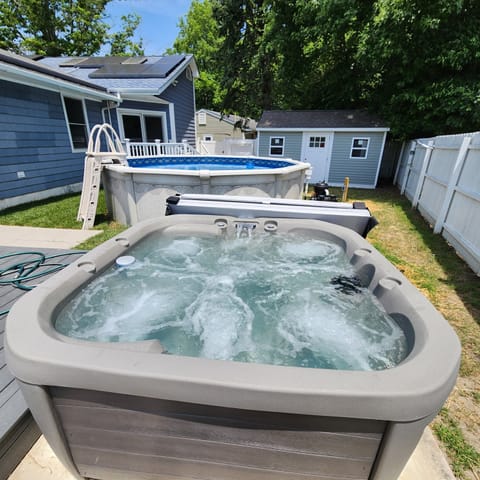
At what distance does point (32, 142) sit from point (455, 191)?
7.78 metres

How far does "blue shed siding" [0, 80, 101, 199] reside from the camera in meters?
5.05

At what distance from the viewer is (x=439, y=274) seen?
329 centimetres

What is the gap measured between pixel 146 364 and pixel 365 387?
79cm

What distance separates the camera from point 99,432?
1102 mm

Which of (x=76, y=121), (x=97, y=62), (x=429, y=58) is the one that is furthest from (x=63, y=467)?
(x=97, y=62)

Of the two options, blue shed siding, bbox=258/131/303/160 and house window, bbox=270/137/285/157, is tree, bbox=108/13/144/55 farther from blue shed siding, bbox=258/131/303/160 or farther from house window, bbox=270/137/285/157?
house window, bbox=270/137/285/157

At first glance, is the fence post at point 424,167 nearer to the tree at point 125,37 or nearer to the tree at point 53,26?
the tree at point 53,26

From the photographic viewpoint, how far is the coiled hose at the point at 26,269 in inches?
94.0

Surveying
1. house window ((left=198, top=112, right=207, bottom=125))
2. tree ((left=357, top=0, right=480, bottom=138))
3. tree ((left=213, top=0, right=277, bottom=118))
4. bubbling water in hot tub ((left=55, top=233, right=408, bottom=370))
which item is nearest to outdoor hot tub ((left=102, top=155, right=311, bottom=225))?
bubbling water in hot tub ((left=55, top=233, right=408, bottom=370))

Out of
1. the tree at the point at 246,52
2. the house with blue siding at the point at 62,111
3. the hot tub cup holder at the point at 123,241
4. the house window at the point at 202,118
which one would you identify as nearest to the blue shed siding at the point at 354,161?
the tree at the point at 246,52

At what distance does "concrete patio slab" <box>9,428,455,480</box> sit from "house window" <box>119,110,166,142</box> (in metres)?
9.70

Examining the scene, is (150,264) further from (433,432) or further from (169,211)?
(433,432)

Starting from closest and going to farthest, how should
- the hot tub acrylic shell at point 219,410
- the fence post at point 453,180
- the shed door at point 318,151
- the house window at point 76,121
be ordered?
the hot tub acrylic shell at point 219,410 → the fence post at point 453,180 → the house window at point 76,121 → the shed door at point 318,151

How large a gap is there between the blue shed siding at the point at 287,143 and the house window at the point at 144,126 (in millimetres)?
3683
